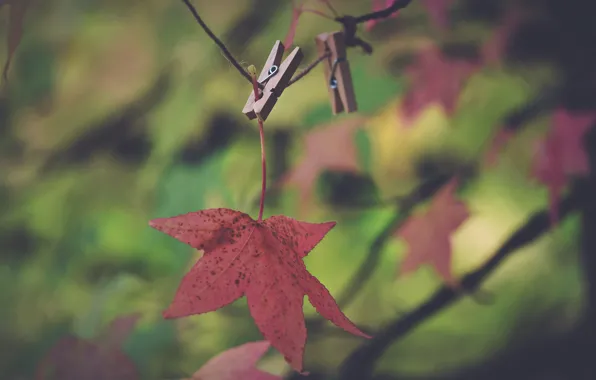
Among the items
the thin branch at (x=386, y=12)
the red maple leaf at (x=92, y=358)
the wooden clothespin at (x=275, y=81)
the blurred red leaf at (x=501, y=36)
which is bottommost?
the red maple leaf at (x=92, y=358)

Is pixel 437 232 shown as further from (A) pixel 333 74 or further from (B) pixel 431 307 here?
(A) pixel 333 74

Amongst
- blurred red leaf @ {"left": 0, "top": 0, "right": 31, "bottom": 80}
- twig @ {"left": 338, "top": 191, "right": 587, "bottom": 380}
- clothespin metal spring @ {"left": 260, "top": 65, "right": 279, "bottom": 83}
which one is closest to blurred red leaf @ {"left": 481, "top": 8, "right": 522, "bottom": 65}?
twig @ {"left": 338, "top": 191, "right": 587, "bottom": 380}

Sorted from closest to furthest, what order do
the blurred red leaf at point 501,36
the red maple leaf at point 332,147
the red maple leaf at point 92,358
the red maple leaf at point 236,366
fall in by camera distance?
1. the red maple leaf at point 236,366
2. the red maple leaf at point 92,358
3. the red maple leaf at point 332,147
4. the blurred red leaf at point 501,36

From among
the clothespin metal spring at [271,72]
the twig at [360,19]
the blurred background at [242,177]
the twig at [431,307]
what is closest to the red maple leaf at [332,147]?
the blurred background at [242,177]

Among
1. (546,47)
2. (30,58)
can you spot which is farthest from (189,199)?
(546,47)

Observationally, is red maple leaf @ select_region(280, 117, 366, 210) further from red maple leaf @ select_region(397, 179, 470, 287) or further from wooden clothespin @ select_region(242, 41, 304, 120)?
wooden clothespin @ select_region(242, 41, 304, 120)

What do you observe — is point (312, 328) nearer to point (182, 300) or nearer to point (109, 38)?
point (182, 300)

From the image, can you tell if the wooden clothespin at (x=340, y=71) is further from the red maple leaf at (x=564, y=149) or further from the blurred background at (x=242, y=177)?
the blurred background at (x=242, y=177)
